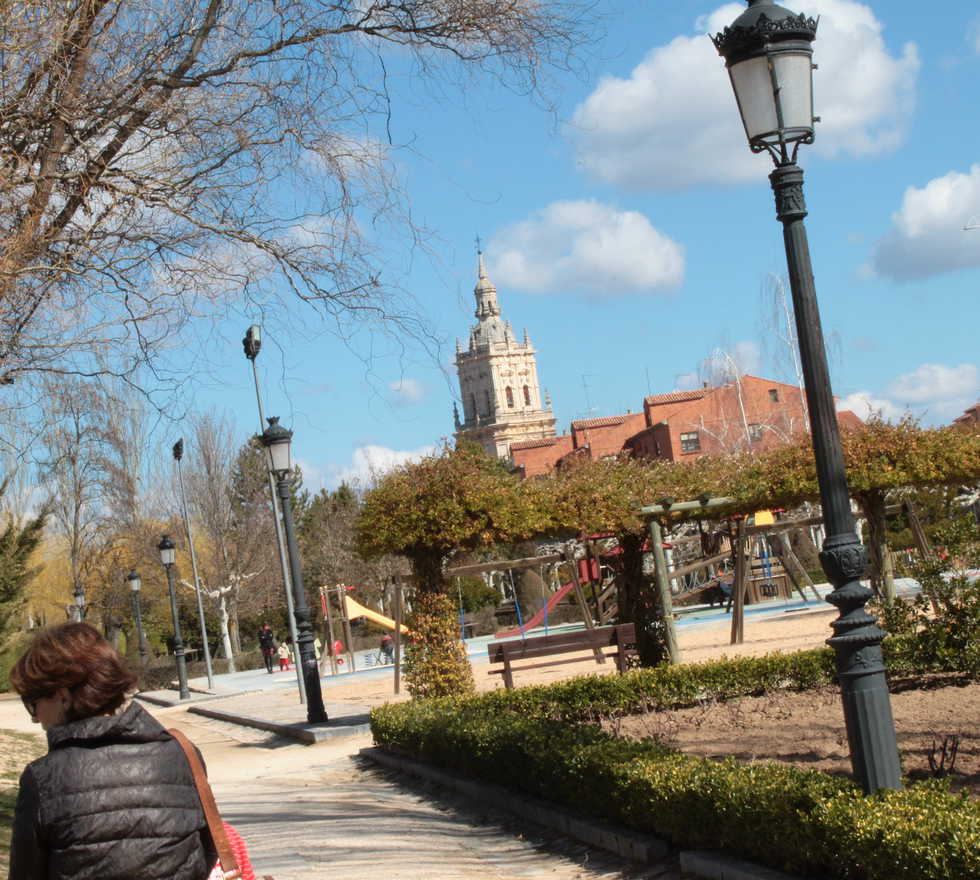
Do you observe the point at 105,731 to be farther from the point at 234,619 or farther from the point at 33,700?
the point at 234,619

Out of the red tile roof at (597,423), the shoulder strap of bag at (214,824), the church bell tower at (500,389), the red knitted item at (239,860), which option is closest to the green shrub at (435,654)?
the red knitted item at (239,860)

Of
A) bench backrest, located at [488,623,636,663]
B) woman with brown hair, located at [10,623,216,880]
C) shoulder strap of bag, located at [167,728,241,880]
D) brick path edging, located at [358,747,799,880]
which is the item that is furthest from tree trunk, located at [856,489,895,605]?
woman with brown hair, located at [10,623,216,880]

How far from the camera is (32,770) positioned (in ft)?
9.79

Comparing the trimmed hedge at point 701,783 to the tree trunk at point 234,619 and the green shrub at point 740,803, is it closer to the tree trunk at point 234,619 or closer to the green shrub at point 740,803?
the green shrub at point 740,803

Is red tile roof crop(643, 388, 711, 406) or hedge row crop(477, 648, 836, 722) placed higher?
red tile roof crop(643, 388, 711, 406)

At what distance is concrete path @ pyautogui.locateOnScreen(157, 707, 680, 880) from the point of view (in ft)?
23.1

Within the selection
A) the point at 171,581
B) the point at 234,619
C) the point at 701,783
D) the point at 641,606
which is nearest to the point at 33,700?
the point at 701,783

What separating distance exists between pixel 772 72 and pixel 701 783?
348 centimetres

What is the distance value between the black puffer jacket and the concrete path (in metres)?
3.90

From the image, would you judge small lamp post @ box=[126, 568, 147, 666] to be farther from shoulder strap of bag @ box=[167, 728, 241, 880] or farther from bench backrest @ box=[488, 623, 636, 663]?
shoulder strap of bag @ box=[167, 728, 241, 880]

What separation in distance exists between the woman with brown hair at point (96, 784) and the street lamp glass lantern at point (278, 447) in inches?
540

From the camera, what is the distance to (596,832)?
724 centimetres

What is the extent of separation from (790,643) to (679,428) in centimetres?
4653

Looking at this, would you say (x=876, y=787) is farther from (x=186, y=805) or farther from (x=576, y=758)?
(x=186, y=805)
